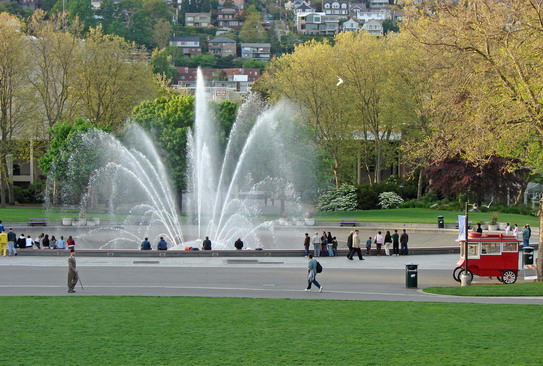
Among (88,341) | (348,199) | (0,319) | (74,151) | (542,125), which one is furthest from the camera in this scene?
(348,199)

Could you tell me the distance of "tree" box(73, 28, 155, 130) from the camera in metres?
80.4

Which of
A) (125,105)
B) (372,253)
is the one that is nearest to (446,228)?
(372,253)

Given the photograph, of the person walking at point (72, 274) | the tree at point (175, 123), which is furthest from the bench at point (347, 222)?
the person walking at point (72, 274)

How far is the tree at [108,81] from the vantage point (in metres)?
80.4

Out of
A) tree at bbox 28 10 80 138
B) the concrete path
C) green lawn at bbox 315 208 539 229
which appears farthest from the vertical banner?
tree at bbox 28 10 80 138

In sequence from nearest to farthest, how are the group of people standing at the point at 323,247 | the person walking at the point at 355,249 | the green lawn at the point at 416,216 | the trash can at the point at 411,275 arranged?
the trash can at the point at 411,275
the person walking at the point at 355,249
the group of people standing at the point at 323,247
the green lawn at the point at 416,216

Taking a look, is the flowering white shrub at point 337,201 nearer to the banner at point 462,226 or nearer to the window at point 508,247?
the banner at point 462,226

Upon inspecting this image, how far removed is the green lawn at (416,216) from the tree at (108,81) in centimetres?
2276

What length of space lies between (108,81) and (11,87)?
31.0 feet

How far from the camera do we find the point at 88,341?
2008cm

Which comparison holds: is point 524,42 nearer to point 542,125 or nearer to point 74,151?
point 542,125

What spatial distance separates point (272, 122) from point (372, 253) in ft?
80.4

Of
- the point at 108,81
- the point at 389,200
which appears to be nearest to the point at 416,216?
the point at 389,200

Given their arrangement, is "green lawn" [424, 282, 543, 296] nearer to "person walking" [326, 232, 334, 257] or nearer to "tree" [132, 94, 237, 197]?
"person walking" [326, 232, 334, 257]
